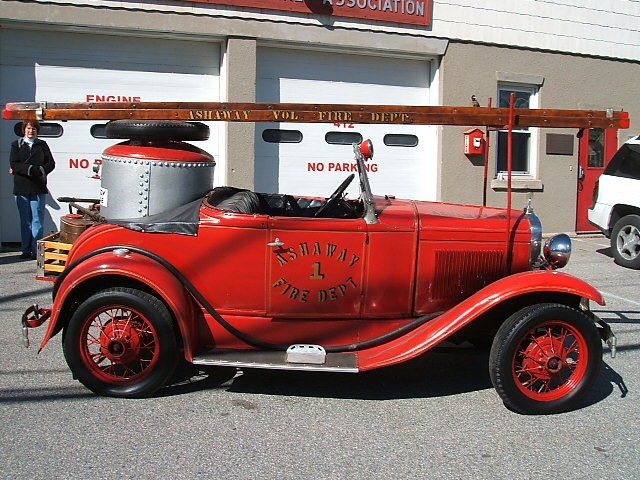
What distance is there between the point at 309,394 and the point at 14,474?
6.02 feet

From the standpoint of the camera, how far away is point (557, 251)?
4426mm

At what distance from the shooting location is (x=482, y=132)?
1064cm

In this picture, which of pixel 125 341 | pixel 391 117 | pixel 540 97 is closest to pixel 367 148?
pixel 391 117

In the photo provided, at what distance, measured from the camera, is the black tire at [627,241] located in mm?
9023

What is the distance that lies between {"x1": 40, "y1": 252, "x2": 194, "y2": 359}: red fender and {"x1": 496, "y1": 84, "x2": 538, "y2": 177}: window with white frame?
8.37 metres

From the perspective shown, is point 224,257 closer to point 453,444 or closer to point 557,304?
point 453,444

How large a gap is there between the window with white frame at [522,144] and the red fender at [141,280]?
27.5 feet

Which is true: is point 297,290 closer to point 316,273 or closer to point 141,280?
point 316,273

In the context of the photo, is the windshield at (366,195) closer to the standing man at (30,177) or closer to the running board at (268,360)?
Answer: the running board at (268,360)

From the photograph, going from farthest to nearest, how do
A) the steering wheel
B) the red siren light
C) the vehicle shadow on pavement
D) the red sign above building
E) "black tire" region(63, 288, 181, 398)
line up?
the vehicle shadow on pavement, the red sign above building, the steering wheel, the red siren light, "black tire" region(63, 288, 181, 398)

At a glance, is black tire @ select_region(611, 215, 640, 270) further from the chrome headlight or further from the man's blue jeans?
the man's blue jeans

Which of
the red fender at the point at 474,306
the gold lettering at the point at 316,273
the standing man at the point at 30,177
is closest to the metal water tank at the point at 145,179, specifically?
the gold lettering at the point at 316,273

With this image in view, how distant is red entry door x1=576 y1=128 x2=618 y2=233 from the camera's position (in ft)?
38.8

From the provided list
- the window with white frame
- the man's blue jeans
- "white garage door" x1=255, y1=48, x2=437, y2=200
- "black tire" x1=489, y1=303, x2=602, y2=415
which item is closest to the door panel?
"black tire" x1=489, y1=303, x2=602, y2=415
